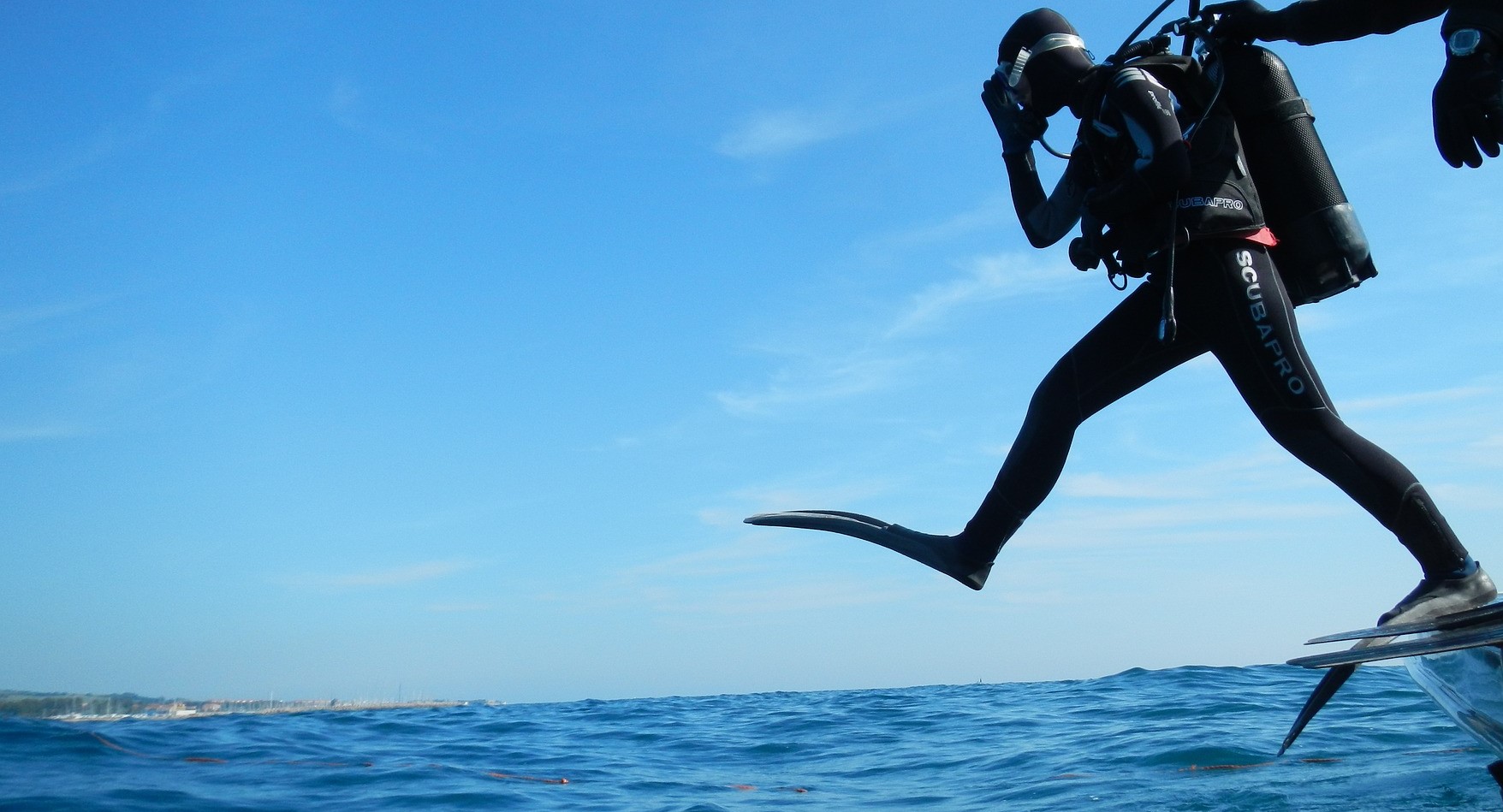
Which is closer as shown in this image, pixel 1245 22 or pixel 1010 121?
pixel 1245 22

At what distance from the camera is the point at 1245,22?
9.70 ft

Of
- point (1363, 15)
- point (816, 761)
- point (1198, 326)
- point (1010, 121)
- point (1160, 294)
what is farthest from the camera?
point (816, 761)

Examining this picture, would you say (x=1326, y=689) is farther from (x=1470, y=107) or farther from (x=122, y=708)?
(x=122, y=708)

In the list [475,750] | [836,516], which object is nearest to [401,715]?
[475,750]

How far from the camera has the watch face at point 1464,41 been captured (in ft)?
7.91

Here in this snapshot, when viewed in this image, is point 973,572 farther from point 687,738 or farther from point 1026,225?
point 687,738

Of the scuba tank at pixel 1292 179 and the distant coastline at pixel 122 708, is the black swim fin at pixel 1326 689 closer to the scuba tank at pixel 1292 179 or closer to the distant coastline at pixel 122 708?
the scuba tank at pixel 1292 179

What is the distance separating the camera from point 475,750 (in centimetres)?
655

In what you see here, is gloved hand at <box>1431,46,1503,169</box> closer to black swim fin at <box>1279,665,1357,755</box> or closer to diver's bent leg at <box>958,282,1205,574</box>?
diver's bent leg at <box>958,282,1205,574</box>

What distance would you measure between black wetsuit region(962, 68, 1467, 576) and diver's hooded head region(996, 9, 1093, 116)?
0.60ft

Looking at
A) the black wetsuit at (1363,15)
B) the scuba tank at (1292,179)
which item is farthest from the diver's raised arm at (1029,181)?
the black wetsuit at (1363,15)

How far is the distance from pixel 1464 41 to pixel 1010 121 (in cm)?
133

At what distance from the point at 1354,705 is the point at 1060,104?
5.88 m

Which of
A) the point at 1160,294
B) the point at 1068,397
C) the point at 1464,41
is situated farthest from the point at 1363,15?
the point at 1068,397
